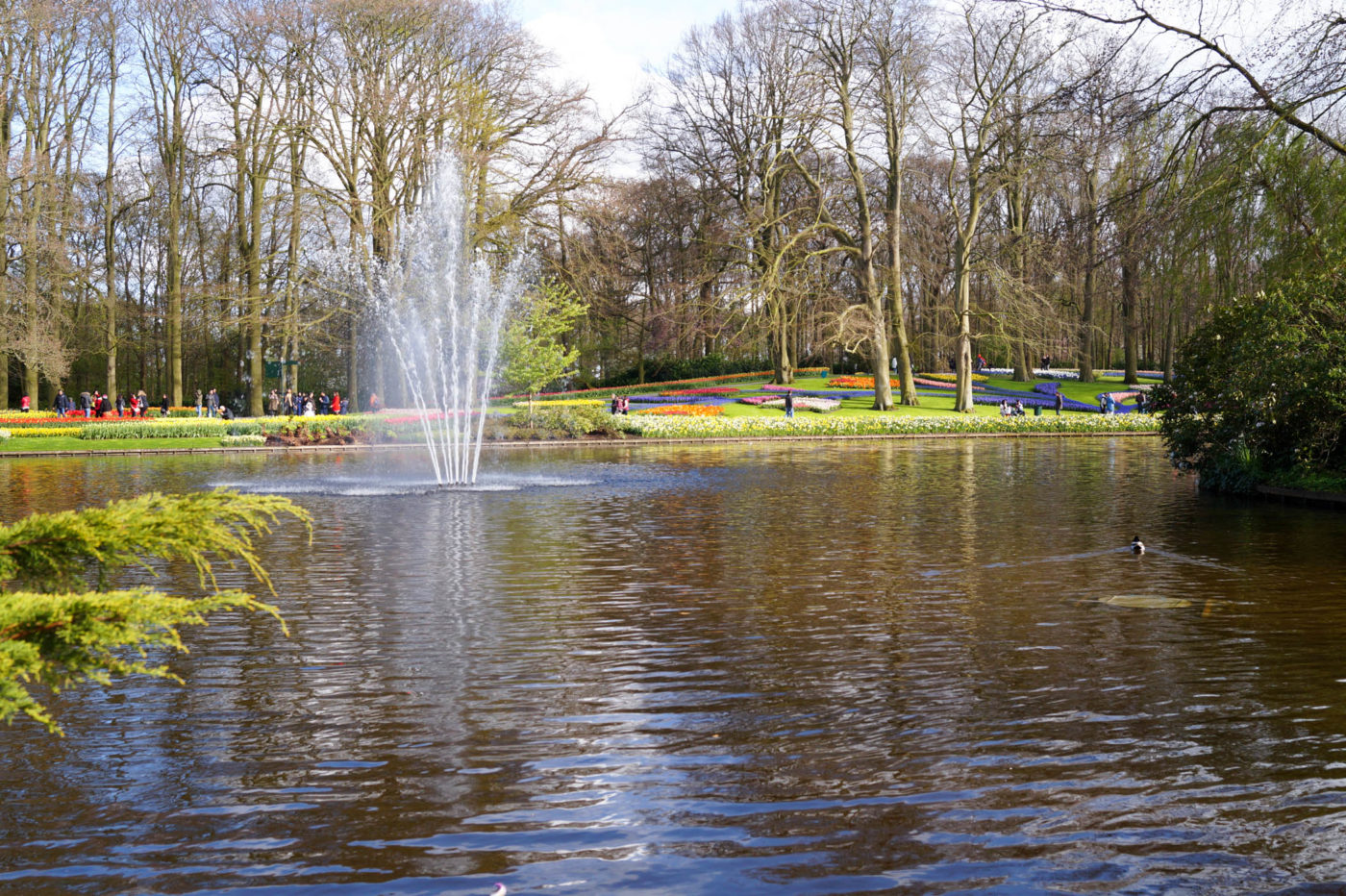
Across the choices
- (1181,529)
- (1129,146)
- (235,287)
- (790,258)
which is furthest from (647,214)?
(1181,529)

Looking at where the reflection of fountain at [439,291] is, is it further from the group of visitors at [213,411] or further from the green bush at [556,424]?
the group of visitors at [213,411]

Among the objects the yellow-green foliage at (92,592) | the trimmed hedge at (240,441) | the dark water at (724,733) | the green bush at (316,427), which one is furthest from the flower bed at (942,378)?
the yellow-green foliage at (92,592)

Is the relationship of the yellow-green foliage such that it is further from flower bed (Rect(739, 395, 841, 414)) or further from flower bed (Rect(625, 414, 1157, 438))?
flower bed (Rect(739, 395, 841, 414))

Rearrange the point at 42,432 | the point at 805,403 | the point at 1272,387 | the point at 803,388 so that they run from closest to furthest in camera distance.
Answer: the point at 1272,387, the point at 42,432, the point at 805,403, the point at 803,388

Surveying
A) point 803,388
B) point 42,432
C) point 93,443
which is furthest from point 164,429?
point 803,388

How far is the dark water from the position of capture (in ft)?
15.2

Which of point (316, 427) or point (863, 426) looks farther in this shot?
point (863, 426)

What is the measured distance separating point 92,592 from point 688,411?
39085 millimetres

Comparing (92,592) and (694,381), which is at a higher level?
(694,381)

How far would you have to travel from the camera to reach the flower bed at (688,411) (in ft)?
136

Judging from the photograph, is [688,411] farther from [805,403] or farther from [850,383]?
[850,383]

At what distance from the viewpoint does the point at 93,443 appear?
32656mm

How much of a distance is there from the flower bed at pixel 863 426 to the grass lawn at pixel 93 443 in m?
12.7

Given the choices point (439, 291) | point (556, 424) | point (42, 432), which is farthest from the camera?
point (439, 291)
